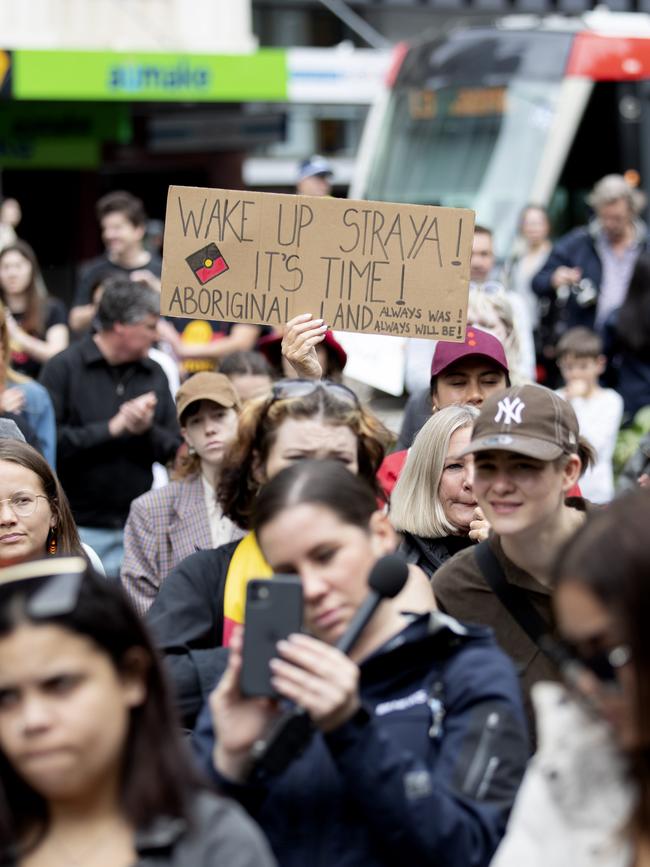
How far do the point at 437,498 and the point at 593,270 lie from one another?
7.28 meters

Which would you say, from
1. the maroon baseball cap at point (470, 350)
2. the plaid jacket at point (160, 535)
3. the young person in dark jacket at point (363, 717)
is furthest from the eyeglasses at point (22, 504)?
the young person in dark jacket at point (363, 717)

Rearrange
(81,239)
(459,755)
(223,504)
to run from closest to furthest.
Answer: (459,755) < (223,504) < (81,239)

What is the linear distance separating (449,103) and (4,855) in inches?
557

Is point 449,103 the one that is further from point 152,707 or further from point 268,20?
point 268,20

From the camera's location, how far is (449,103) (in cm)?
1616

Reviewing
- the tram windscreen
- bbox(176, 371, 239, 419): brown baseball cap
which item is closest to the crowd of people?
bbox(176, 371, 239, 419): brown baseball cap

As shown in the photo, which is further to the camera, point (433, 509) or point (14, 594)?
point (433, 509)

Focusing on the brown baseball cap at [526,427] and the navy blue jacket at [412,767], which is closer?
the navy blue jacket at [412,767]

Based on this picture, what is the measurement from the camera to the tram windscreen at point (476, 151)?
1549 centimetres

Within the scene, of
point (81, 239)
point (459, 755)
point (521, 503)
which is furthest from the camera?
point (81, 239)

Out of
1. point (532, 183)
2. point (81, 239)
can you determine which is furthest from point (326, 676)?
point (81, 239)

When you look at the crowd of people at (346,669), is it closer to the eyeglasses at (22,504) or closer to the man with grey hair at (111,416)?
the eyeglasses at (22,504)

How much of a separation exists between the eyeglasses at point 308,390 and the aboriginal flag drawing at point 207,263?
157 centimetres

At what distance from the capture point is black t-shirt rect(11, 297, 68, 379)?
1006cm
